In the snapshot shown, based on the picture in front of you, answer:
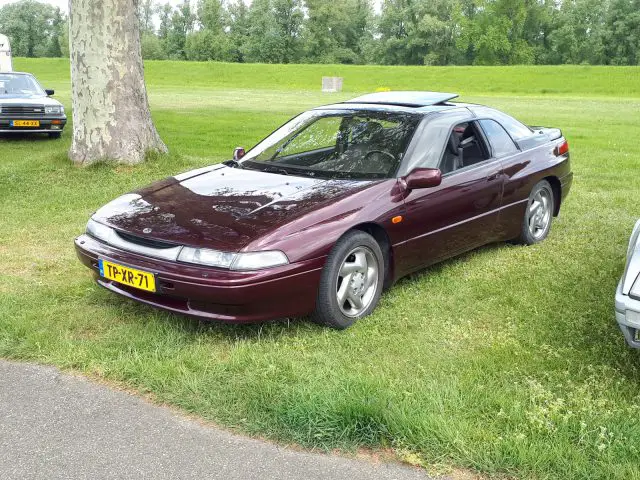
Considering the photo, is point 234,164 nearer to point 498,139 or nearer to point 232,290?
point 232,290

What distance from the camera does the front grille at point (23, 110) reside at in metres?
12.9

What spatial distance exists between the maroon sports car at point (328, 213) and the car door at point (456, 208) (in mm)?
12

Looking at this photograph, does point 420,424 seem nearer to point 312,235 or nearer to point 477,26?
point 312,235

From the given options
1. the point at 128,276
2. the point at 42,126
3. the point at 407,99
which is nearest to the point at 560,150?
the point at 407,99

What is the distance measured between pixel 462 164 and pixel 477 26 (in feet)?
253

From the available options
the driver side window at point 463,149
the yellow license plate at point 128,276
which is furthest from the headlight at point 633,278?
the yellow license plate at point 128,276

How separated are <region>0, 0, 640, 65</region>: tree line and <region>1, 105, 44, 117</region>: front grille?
68386 mm

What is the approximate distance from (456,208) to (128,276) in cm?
248

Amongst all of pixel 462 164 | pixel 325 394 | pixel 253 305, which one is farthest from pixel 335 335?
pixel 462 164

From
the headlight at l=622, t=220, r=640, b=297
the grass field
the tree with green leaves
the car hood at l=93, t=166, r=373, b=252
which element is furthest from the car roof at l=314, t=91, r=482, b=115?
the tree with green leaves

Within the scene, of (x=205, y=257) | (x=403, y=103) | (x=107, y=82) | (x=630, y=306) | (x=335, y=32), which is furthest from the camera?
(x=335, y=32)

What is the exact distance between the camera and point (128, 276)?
4199mm

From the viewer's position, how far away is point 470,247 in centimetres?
559

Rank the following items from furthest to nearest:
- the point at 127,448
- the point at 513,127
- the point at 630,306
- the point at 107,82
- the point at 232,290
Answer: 1. the point at 107,82
2. the point at 513,127
3. the point at 232,290
4. the point at 630,306
5. the point at 127,448
